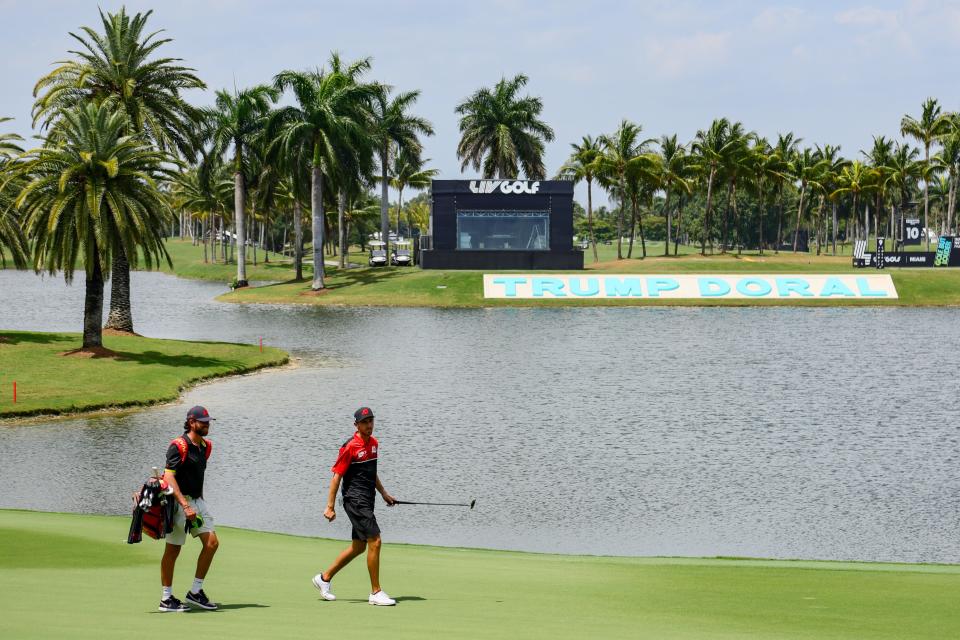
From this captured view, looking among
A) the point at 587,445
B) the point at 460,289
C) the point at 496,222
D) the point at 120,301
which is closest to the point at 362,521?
the point at 587,445

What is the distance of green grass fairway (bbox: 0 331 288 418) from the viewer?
36062mm

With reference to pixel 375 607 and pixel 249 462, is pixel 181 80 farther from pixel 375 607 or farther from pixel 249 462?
pixel 375 607

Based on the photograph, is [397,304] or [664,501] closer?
[664,501]

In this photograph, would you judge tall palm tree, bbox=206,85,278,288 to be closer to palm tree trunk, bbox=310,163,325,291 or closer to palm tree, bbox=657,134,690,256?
palm tree trunk, bbox=310,163,325,291

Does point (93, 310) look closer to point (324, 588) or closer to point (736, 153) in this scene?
point (324, 588)

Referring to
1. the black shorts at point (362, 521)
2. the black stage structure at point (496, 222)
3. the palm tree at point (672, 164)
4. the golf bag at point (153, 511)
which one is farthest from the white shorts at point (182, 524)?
the palm tree at point (672, 164)

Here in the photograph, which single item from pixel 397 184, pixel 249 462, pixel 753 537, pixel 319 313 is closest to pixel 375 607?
pixel 753 537

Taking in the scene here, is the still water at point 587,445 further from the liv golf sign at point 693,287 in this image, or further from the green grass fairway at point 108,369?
the liv golf sign at point 693,287

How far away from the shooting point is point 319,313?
263 feet

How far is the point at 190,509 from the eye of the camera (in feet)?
43.3

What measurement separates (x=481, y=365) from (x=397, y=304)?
125 feet

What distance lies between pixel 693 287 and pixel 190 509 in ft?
262

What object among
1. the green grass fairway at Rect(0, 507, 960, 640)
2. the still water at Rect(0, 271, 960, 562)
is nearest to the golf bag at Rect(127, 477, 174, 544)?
the green grass fairway at Rect(0, 507, 960, 640)

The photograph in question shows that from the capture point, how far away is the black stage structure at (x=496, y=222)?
100688 mm
